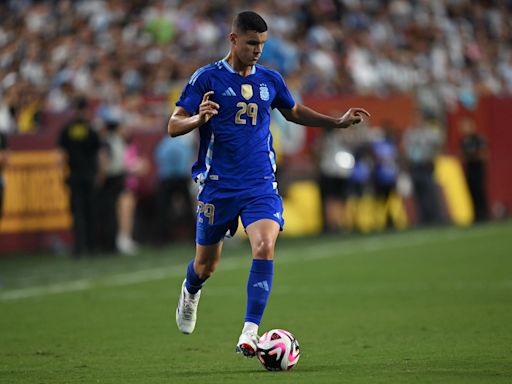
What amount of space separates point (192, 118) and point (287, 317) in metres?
3.98

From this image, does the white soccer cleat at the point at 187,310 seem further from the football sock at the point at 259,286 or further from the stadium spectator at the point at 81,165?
the stadium spectator at the point at 81,165

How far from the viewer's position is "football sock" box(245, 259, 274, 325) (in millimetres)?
8797

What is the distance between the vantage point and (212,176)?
30.4ft

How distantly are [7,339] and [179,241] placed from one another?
1326 cm

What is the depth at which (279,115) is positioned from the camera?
24.0 metres

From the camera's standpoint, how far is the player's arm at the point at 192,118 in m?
8.59

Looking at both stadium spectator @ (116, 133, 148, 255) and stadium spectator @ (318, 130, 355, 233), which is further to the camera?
stadium spectator @ (318, 130, 355, 233)

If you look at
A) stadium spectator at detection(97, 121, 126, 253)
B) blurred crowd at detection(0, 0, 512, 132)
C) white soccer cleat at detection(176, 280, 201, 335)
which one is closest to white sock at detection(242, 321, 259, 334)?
white soccer cleat at detection(176, 280, 201, 335)

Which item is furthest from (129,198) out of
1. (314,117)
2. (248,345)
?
(248,345)

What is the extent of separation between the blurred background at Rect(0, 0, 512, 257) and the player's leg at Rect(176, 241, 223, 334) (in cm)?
1045

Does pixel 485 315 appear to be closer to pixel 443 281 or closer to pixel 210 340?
pixel 210 340

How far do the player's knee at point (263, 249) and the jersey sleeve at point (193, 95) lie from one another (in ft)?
3.41

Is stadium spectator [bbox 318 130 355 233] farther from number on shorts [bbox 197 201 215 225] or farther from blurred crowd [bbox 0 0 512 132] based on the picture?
number on shorts [bbox 197 201 215 225]

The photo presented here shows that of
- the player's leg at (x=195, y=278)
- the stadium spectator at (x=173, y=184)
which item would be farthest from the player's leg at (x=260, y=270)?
the stadium spectator at (x=173, y=184)
